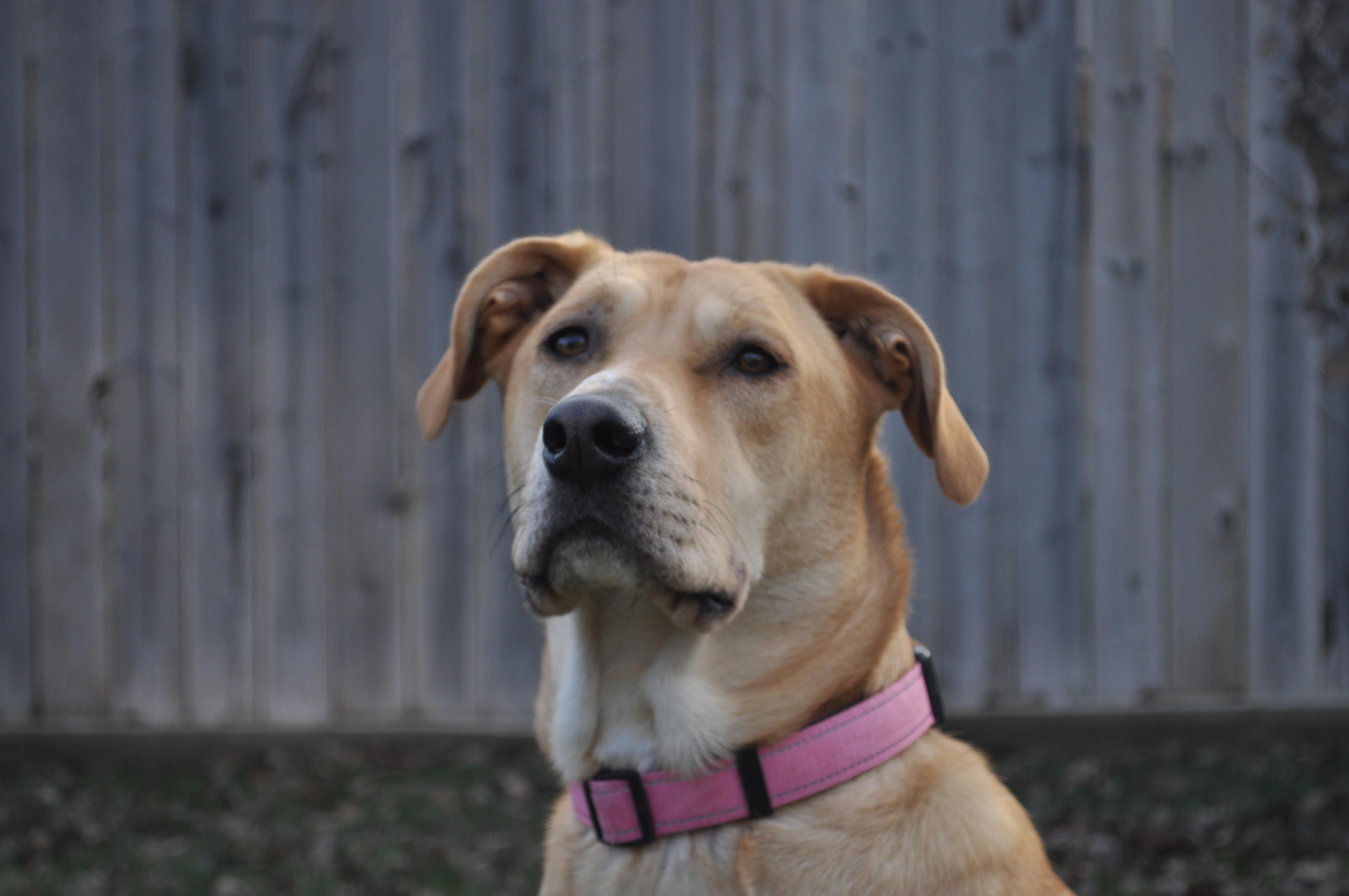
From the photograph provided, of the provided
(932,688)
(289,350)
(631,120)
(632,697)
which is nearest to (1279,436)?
(631,120)

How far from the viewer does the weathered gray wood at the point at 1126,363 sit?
4387 millimetres

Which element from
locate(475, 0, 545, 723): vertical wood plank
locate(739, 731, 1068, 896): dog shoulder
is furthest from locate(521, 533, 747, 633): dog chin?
locate(475, 0, 545, 723): vertical wood plank

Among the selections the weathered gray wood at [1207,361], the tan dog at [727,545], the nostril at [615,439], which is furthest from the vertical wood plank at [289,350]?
the weathered gray wood at [1207,361]

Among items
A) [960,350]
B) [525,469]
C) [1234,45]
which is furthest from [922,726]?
[1234,45]

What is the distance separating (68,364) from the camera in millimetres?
4465

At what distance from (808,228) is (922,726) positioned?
2.87 m

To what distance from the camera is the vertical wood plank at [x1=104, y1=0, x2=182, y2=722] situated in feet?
14.5

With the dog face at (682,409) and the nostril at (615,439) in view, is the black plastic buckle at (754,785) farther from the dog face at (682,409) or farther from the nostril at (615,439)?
the nostril at (615,439)

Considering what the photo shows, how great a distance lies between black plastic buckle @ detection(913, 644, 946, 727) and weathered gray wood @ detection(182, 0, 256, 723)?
129 inches

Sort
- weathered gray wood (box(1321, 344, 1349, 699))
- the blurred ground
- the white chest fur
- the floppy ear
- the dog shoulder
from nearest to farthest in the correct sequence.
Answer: the dog shoulder, the white chest fur, the floppy ear, the blurred ground, weathered gray wood (box(1321, 344, 1349, 699))

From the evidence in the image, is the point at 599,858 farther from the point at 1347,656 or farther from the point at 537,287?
the point at 1347,656

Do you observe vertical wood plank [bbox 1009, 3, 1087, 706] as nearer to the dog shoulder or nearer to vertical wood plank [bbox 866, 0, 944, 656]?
vertical wood plank [bbox 866, 0, 944, 656]

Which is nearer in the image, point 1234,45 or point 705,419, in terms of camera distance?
point 705,419

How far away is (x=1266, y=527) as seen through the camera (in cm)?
438
